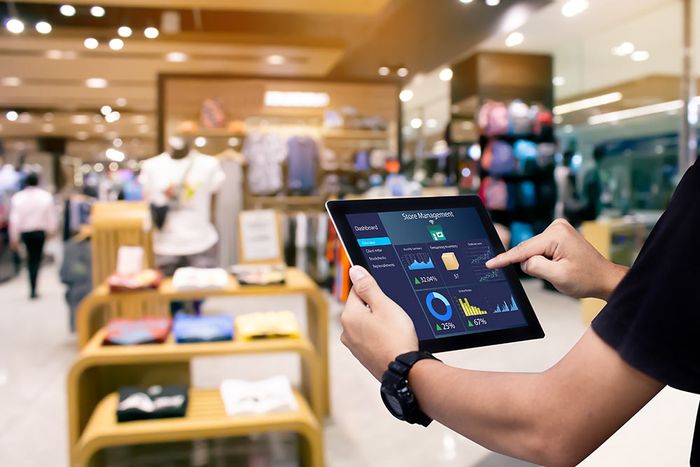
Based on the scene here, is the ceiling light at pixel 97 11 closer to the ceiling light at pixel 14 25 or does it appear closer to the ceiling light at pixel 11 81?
the ceiling light at pixel 14 25

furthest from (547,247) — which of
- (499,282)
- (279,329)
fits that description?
(279,329)

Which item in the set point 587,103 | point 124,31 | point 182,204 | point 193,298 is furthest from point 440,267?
point 124,31

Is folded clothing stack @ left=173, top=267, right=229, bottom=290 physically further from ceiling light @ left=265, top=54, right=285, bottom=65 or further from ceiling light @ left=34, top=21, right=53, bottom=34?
ceiling light @ left=265, top=54, right=285, bottom=65

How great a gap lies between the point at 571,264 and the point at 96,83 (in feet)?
35.0

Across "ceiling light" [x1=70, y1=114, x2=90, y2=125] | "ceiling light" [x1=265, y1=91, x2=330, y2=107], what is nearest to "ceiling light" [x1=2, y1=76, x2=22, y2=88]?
"ceiling light" [x1=70, y1=114, x2=90, y2=125]

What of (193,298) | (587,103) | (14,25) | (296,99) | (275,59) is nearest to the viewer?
(193,298)

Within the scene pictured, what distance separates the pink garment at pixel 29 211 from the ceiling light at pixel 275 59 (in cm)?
319

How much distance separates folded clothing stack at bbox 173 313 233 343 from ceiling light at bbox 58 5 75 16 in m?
4.88

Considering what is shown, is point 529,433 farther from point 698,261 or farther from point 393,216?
point 393,216

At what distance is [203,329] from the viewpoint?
2.61 metres

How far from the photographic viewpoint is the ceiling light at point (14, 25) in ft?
21.6

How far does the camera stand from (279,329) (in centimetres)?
266

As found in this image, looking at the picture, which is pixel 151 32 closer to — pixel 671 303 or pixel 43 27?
pixel 43 27

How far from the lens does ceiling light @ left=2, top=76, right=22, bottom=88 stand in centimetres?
973
